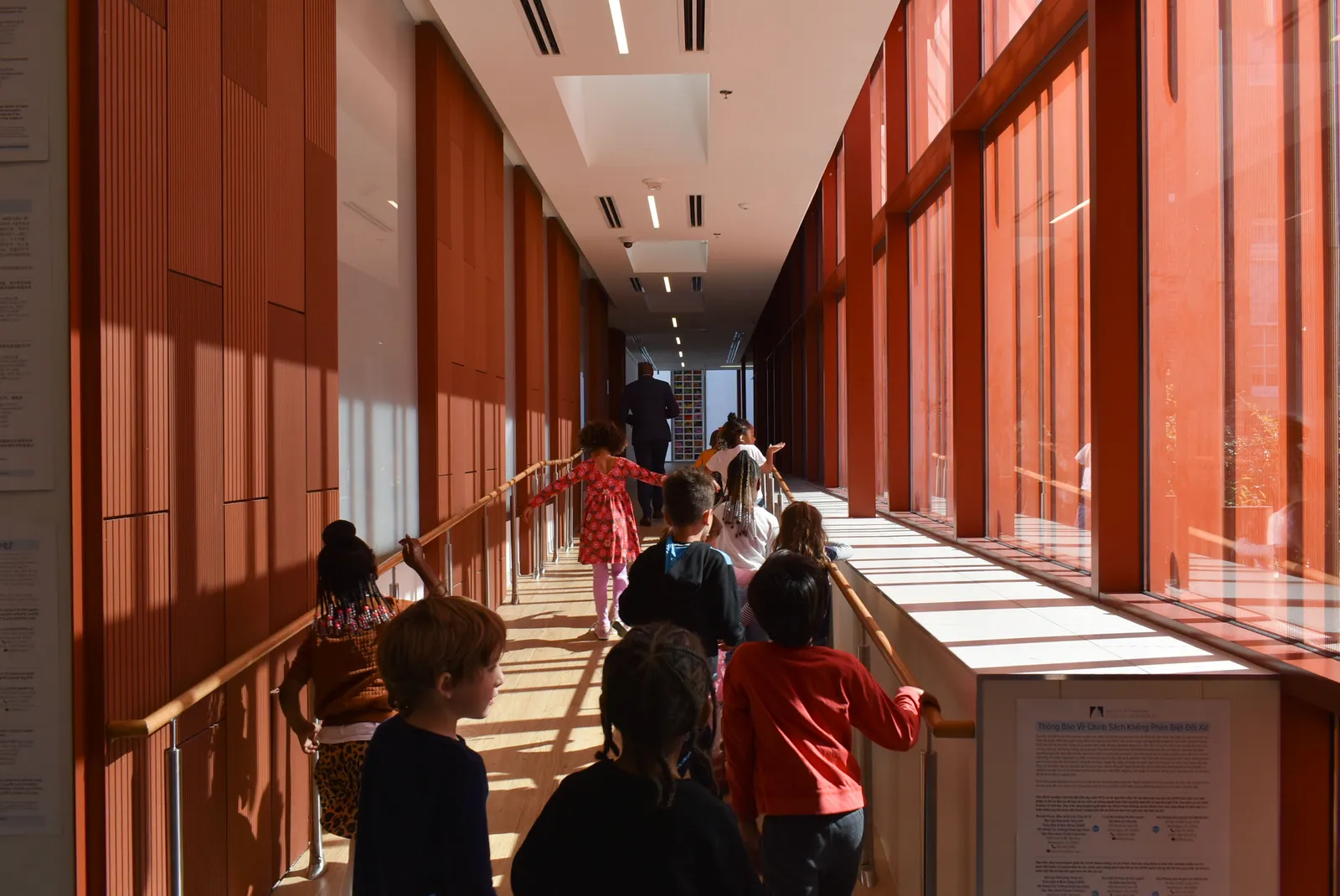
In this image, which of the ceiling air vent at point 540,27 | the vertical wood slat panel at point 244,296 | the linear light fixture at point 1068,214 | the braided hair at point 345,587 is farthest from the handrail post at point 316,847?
the ceiling air vent at point 540,27

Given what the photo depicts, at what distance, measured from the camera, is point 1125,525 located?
3.25m

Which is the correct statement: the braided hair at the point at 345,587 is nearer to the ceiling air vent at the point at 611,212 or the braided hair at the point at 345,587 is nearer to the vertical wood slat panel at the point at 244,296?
the vertical wood slat panel at the point at 244,296

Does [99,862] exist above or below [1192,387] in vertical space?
below

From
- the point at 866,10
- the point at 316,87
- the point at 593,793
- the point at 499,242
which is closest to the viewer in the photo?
the point at 593,793

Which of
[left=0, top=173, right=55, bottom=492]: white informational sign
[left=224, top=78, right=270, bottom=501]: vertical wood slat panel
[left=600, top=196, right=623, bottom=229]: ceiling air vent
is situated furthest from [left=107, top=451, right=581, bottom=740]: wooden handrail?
[left=600, top=196, right=623, bottom=229]: ceiling air vent

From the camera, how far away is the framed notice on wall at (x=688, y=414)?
34338 millimetres

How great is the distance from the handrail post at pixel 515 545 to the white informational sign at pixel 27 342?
575 cm

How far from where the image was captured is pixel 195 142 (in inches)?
119

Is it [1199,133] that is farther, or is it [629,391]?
[629,391]

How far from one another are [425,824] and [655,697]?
584 millimetres

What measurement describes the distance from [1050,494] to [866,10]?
2.91 metres

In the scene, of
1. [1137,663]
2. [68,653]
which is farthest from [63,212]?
[1137,663]

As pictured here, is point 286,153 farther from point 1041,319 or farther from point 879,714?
point 1041,319

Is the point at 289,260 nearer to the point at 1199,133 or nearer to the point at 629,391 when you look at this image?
the point at 1199,133
